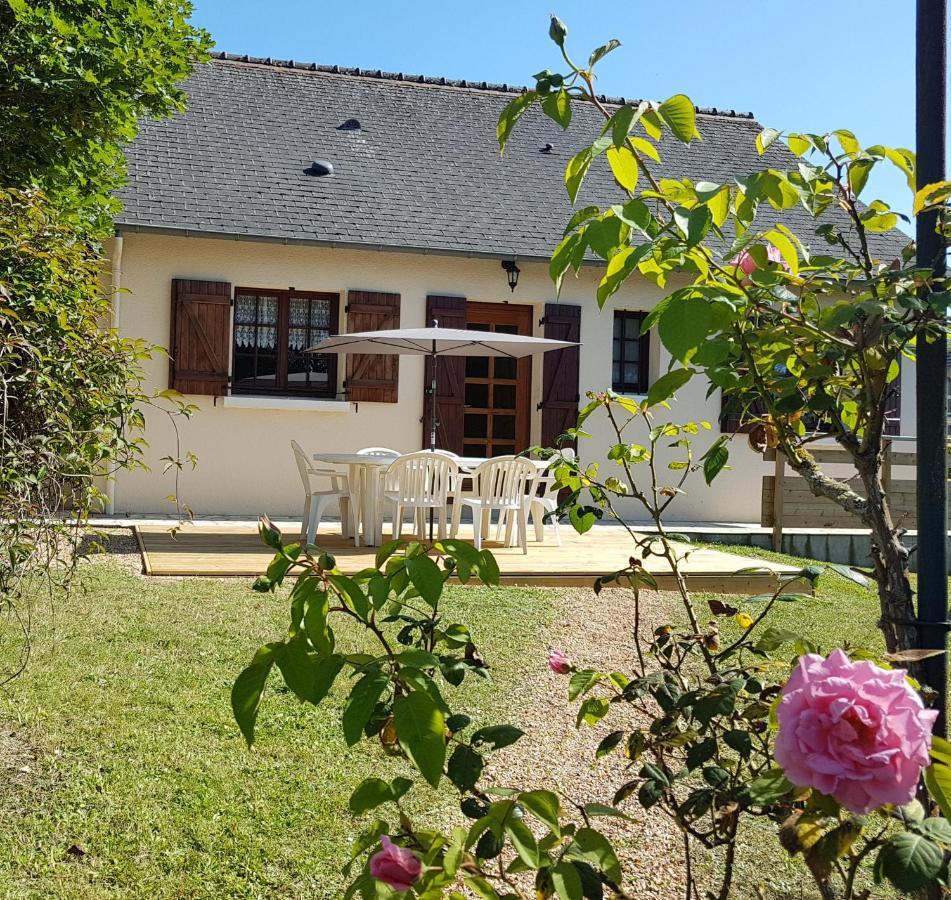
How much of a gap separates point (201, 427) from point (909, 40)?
31.9 feet

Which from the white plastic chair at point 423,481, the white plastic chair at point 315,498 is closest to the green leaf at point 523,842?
the white plastic chair at point 423,481

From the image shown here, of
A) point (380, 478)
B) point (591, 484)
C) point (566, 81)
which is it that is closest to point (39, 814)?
point (591, 484)

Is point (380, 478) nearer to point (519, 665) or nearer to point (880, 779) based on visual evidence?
point (519, 665)

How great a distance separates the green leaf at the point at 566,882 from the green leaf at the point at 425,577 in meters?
0.35

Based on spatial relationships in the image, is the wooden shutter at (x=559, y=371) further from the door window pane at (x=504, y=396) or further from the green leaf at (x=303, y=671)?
the green leaf at (x=303, y=671)

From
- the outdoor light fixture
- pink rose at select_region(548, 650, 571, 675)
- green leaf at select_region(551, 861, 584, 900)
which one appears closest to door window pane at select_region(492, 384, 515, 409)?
the outdoor light fixture

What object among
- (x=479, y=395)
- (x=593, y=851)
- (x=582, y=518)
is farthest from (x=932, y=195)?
(x=479, y=395)

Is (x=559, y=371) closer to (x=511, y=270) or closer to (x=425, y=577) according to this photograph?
(x=511, y=270)

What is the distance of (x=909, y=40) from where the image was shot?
1.84 m

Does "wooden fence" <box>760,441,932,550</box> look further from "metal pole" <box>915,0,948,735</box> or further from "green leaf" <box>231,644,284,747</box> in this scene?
"green leaf" <box>231,644,284,747</box>

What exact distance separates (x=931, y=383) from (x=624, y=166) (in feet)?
2.09

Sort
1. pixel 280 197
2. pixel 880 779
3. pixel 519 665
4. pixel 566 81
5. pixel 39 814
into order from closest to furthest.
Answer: pixel 880 779 < pixel 566 81 < pixel 39 814 < pixel 519 665 < pixel 280 197

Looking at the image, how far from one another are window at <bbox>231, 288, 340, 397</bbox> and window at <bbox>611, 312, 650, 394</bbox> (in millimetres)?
3335

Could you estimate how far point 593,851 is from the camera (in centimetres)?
133
